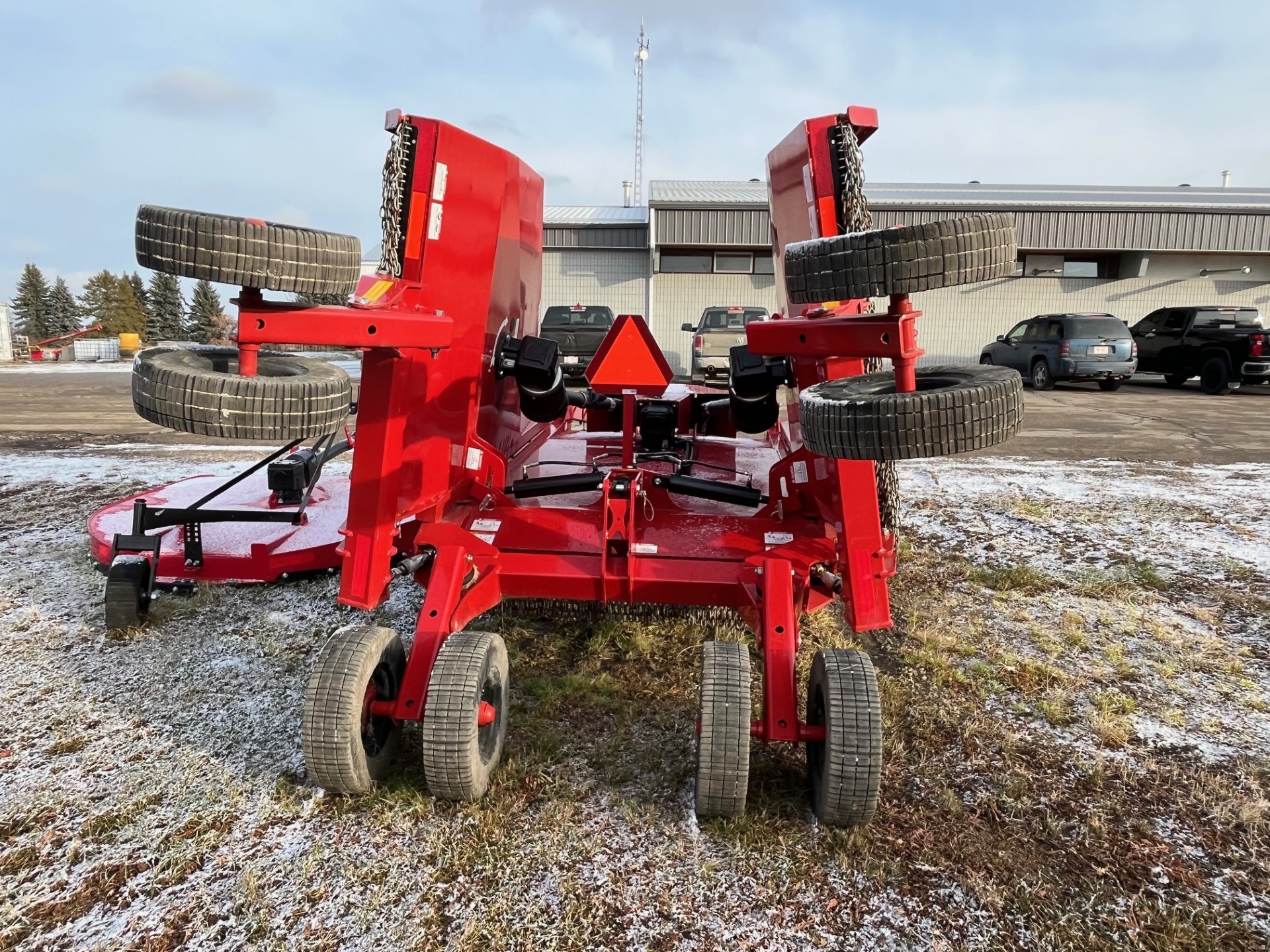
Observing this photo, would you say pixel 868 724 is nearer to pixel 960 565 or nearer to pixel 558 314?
pixel 960 565

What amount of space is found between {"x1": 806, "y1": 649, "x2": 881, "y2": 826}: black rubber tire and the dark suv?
51.9 feet

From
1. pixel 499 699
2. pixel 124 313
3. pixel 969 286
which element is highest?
pixel 124 313

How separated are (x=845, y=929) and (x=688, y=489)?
1909mm

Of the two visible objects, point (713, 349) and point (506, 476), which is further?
point (713, 349)

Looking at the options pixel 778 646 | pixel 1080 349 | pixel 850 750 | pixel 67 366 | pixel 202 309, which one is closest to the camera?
pixel 850 750

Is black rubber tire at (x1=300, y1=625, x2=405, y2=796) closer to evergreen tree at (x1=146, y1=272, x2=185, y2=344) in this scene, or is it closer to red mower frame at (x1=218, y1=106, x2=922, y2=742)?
red mower frame at (x1=218, y1=106, x2=922, y2=742)

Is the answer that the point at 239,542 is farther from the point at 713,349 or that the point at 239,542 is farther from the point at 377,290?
the point at 713,349

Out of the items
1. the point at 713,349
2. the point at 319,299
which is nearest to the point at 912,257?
the point at 319,299

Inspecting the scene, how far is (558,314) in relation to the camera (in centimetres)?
1620

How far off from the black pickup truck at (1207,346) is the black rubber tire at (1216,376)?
13 mm

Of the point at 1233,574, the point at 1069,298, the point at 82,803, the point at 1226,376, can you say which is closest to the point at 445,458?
the point at 82,803

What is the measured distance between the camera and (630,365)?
3633 millimetres

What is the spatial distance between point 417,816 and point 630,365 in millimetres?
2069

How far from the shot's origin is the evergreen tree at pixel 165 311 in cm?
5284
